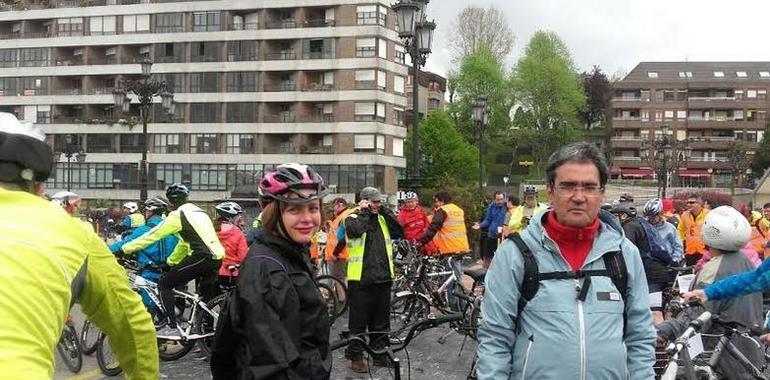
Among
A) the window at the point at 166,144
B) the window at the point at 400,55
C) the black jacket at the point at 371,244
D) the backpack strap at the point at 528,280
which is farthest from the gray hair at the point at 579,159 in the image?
the window at the point at 166,144

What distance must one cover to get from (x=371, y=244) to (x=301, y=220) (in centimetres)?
485

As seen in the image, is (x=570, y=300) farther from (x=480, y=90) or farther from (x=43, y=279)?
(x=480, y=90)

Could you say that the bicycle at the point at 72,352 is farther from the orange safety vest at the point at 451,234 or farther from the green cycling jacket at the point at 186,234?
the orange safety vest at the point at 451,234

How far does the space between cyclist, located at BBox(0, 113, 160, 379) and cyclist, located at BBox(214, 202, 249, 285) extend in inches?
296

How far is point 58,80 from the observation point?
65812 mm

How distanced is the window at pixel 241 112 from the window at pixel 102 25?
13066 mm

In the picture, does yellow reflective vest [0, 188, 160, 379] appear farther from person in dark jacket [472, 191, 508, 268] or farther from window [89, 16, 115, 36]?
window [89, 16, 115, 36]

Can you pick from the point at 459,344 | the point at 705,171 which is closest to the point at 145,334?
the point at 459,344

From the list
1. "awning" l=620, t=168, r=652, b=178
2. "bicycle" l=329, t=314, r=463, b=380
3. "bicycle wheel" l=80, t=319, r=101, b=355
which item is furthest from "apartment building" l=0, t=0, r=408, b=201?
"bicycle" l=329, t=314, r=463, b=380

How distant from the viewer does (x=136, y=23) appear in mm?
63312

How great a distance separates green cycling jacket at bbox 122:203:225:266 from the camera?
779 centimetres

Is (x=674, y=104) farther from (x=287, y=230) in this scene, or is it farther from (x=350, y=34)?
(x=287, y=230)

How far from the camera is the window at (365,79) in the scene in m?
57.8

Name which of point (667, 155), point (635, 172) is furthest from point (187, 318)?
point (635, 172)
